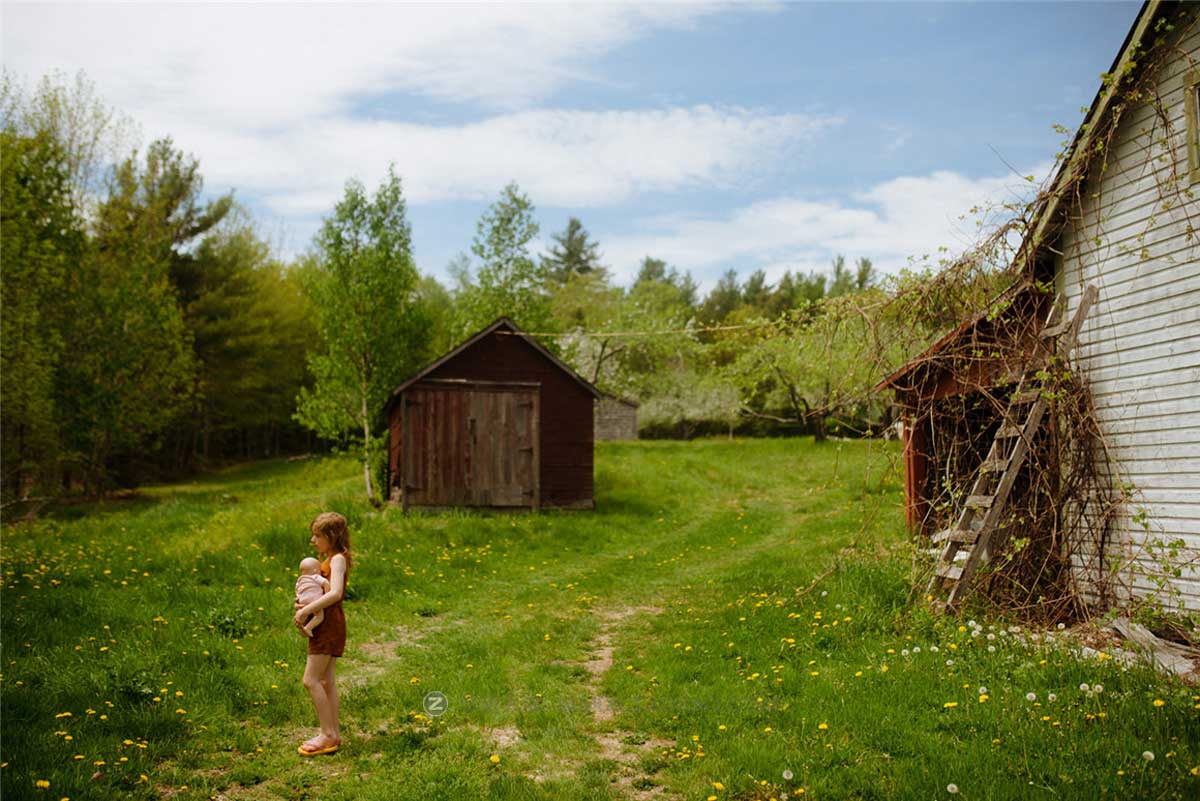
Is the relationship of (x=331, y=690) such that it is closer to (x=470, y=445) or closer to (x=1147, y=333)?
(x=1147, y=333)

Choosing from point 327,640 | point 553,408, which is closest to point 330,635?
point 327,640

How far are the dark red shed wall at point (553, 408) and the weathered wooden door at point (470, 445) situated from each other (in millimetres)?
524

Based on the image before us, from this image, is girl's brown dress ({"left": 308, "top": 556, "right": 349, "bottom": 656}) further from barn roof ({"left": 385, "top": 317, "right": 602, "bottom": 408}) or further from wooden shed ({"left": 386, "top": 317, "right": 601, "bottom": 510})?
barn roof ({"left": 385, "top": 317, "right": 602, "bottom": 408})

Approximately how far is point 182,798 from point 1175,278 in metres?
9.87

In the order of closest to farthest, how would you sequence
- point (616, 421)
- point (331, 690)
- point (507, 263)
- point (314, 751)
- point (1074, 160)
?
point (314, 751) < point (331, 690) < point (1074, 160) < point (507, 263) < point (616, 421)

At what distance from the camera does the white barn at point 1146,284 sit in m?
8.37

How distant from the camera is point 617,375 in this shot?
50406mm

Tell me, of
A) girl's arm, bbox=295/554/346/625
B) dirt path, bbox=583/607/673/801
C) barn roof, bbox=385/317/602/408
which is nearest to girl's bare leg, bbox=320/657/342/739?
girl's arm, bbox=295/554/346/625

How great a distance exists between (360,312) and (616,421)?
2411cm

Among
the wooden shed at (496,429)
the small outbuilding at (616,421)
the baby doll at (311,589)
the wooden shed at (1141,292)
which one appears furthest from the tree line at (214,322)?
the baby doll at (311,589)

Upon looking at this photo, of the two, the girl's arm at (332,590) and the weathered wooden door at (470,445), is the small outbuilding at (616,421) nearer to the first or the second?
the weathered wooden door at (470,445)

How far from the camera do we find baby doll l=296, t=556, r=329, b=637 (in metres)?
6.06

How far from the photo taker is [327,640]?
6.08 meters

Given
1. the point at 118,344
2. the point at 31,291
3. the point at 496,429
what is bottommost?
the point at 496,429
